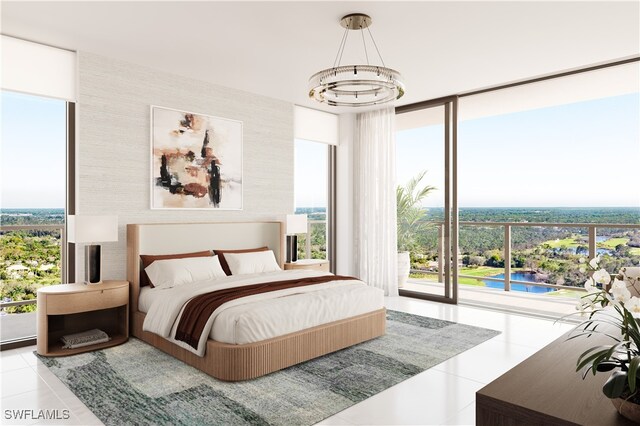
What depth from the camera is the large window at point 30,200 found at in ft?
13.7

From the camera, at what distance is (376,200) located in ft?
21.6

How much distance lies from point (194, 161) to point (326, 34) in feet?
7.46

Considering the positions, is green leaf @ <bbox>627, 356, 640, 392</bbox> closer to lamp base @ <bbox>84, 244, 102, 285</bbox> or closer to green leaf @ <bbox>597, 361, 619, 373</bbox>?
green leaf @ <bbox>597, 361, 619, 373</bbox>

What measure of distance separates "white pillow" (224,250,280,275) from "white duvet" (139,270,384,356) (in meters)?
0.44

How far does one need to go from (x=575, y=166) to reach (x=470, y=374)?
5.57 m

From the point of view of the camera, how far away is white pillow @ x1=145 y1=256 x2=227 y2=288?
4230 millimetres

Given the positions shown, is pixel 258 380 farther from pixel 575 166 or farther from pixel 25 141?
pixel 575 166

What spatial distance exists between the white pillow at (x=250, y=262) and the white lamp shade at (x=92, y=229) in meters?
1.31

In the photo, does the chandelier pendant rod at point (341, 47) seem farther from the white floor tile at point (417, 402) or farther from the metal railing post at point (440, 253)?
the metal railing post at point (440, 253)

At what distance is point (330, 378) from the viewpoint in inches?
126

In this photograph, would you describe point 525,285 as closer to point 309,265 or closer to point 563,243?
point 563,243

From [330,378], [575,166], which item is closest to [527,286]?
[575,166]

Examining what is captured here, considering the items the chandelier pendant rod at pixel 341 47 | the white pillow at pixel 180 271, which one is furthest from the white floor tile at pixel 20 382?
the chandelier pendant rod at pixel 341 47

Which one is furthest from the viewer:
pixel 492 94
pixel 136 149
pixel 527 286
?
pixel 527 286
